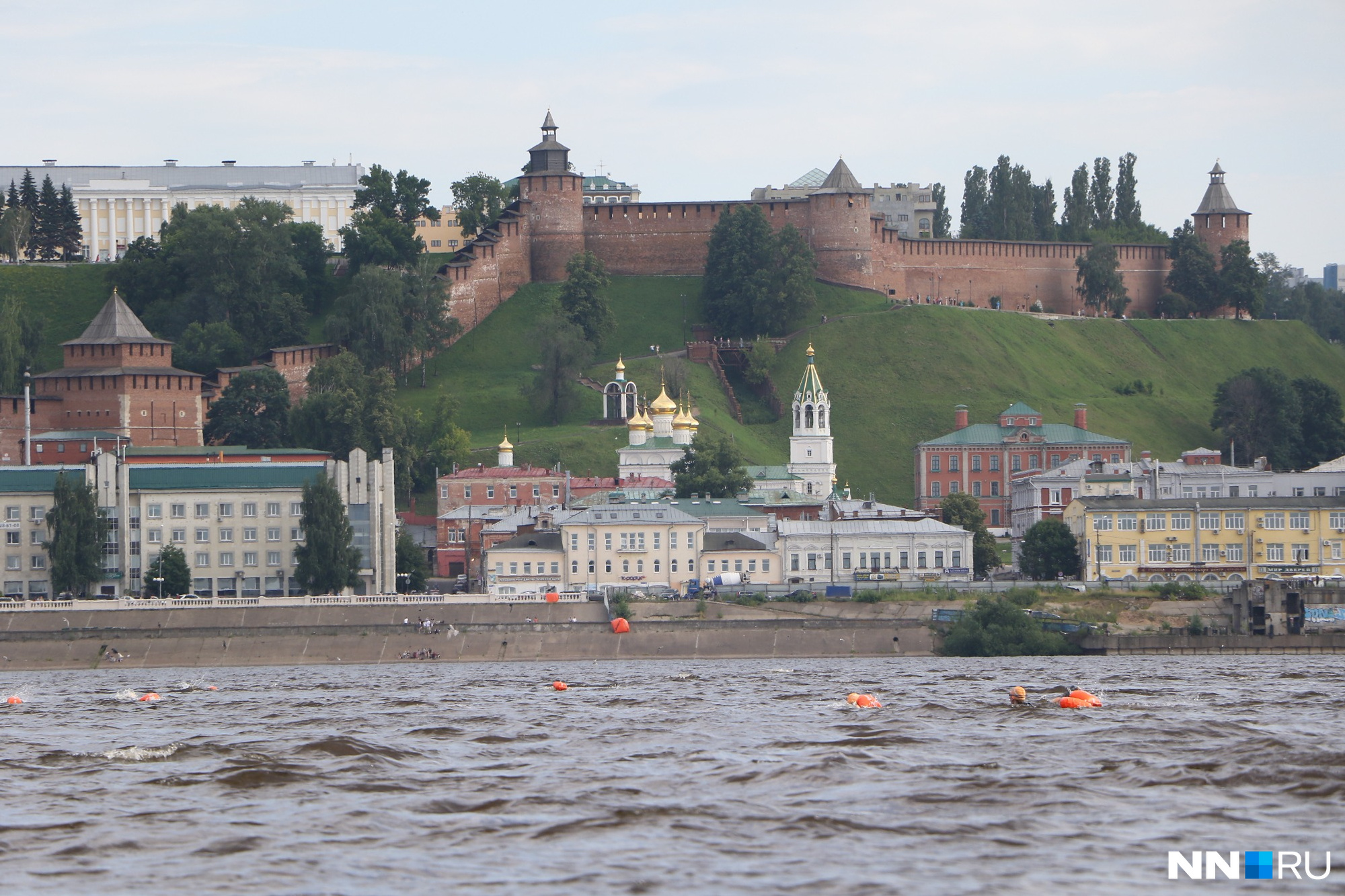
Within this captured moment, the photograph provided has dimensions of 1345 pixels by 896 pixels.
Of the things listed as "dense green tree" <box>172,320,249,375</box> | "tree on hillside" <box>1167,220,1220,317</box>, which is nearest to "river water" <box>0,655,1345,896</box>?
"dense green tree" <box>172,320,249,375</box>

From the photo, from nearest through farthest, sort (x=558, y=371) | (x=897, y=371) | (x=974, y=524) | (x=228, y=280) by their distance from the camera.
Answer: (x=974, y=524), (x=558, y=371), (x=897, y=371), (x=228, y=280)

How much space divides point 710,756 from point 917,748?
444cm

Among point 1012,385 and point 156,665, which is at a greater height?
point 1012,385

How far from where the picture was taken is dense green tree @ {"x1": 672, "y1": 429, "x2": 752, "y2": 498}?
116 m

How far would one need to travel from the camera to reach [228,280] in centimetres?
14125

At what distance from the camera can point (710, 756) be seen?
42469mm

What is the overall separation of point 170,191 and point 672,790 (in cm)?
15931

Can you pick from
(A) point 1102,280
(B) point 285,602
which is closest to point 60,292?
(B) point 285,602

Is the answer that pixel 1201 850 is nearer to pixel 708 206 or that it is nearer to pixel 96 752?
pixel 96 752

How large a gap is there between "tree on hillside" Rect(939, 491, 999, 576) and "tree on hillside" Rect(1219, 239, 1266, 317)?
171ft

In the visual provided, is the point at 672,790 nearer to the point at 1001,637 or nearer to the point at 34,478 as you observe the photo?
the point at 1001,637

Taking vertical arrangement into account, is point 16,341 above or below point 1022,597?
above

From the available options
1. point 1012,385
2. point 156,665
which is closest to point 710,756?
point 156,665

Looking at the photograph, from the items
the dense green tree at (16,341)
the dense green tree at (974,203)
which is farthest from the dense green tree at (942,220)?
the dense green tree at (16,341)
